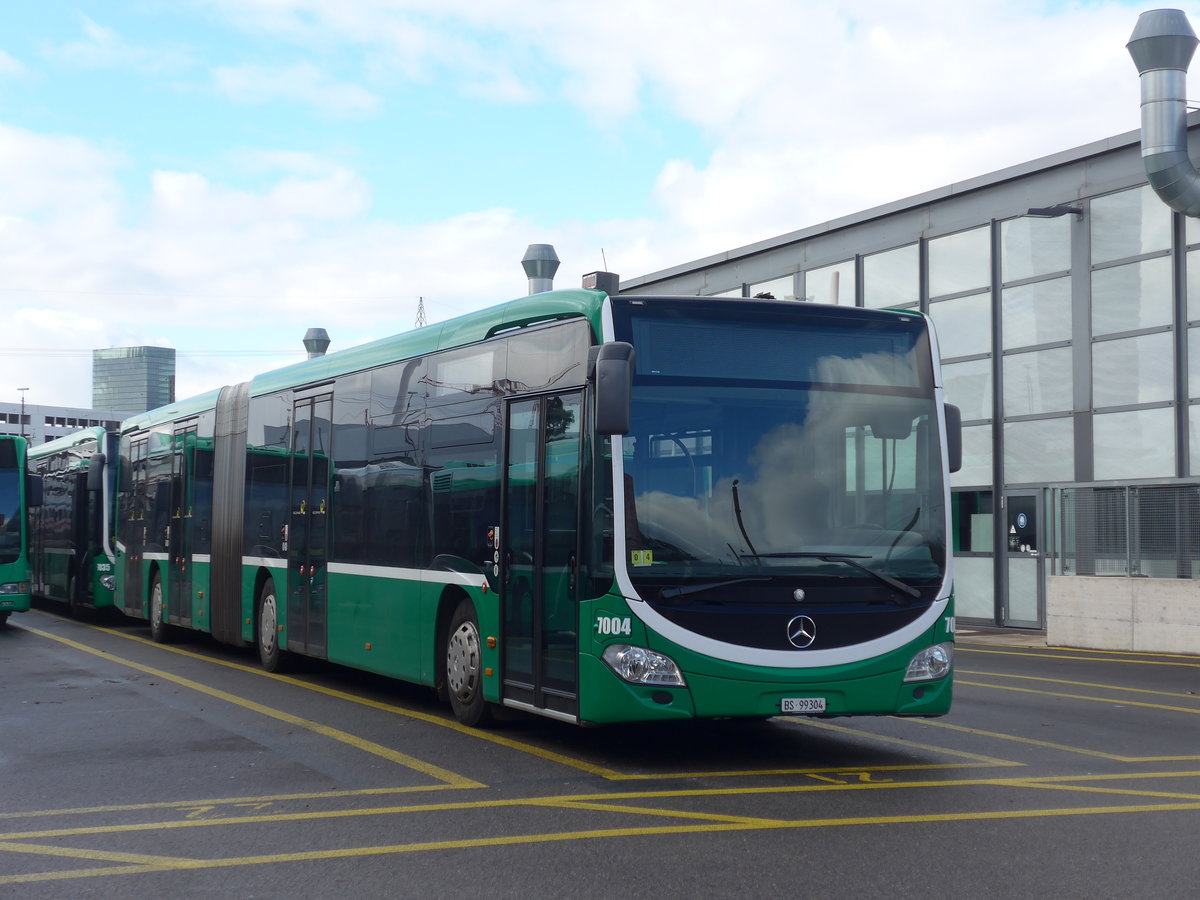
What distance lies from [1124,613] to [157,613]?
45.4 ft

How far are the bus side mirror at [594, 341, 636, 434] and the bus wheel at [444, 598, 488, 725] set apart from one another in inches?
109

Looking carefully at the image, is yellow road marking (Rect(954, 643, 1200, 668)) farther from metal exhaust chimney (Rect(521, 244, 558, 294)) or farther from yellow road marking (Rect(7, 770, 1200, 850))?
metal exhaust chimney (Rect(521, 244, 558, 294))

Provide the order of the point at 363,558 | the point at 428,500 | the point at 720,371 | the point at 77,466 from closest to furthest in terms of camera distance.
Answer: the point at 720,371 < the point at 428,500 < the point at 363,558 < the point at 77,466

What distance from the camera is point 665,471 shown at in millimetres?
8992

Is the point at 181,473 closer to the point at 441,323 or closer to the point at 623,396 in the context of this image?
the point at 441,323

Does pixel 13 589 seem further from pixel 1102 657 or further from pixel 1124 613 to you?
pixel 1124 613

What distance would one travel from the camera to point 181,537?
63.2 ft

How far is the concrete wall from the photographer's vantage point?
20.3m

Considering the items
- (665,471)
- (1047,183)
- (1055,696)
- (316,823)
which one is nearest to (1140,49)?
(1047,183)

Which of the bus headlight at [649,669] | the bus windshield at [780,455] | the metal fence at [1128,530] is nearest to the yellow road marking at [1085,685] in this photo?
the metal fence at [1128,530]

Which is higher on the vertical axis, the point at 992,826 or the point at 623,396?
the point at 623,396

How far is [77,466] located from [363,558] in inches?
548

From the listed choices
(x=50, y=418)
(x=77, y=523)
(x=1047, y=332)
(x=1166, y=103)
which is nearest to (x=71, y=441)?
(x=77, y=523)

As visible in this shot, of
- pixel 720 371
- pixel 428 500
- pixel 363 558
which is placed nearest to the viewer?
pixel 720 371
